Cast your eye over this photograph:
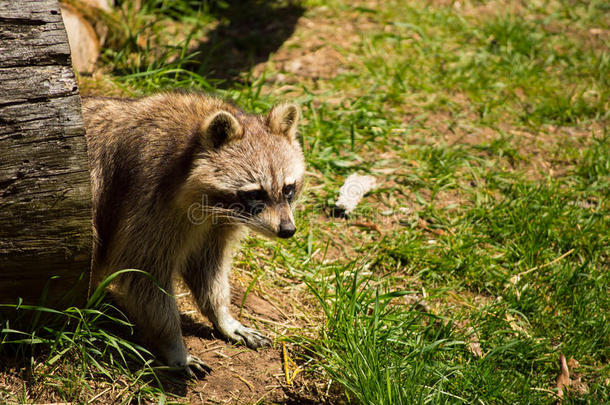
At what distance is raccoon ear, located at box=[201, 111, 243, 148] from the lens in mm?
3230

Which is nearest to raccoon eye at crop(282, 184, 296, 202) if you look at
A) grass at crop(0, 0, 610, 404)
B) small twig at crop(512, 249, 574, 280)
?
grass at crop(0, 0, 610, 404)

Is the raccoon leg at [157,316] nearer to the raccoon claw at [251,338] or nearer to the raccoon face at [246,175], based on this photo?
the raccoon claw at [251,338]

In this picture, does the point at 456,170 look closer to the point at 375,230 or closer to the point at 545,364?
the point at 375,230

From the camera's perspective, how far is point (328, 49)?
6.44m

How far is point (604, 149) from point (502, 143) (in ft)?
2.92

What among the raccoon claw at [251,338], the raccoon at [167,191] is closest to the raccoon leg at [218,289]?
the raccoon claw at [251,338]

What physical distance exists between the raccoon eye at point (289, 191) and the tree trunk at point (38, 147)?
3.71 feet

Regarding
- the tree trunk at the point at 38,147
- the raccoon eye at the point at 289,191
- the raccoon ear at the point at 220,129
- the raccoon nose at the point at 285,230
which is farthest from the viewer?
the raccoon eye at the point at 289,191

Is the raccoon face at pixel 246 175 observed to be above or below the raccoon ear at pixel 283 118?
below

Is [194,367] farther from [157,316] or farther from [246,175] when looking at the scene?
[246,175]

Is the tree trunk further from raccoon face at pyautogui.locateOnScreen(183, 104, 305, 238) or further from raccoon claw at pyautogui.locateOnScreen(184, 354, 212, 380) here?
raccoon claw at pyautogui.locateOnScreen(184, 354, 212, 380)

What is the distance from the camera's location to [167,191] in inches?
128

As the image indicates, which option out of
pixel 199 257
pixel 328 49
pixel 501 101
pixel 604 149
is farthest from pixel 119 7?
pixel 604 149

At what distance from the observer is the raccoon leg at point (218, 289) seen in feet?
12.0
